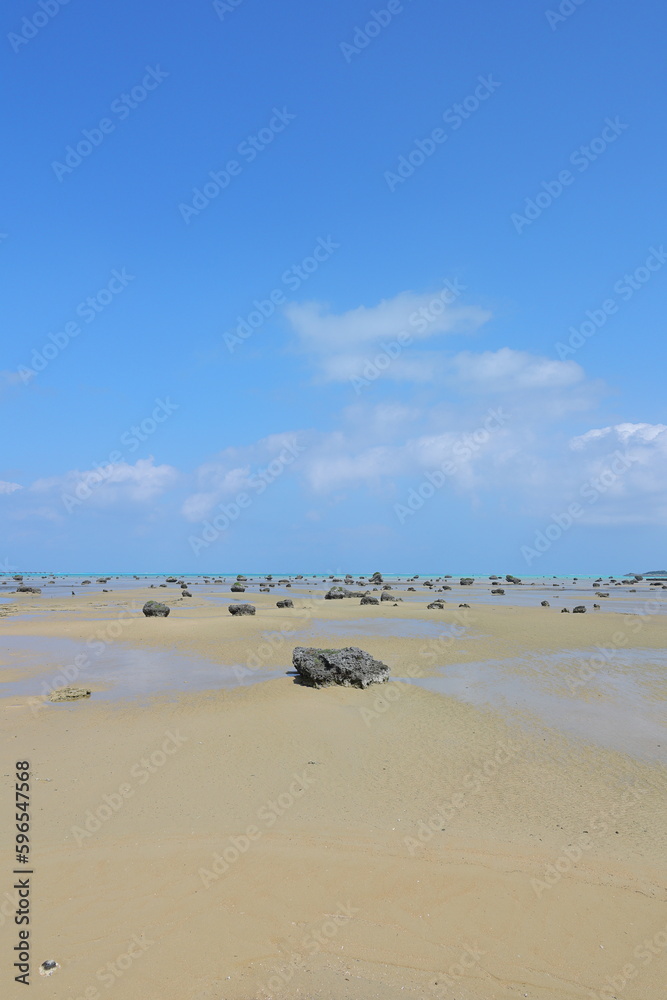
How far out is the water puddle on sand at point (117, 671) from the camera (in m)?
15.6

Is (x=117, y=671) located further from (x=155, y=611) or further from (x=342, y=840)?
(x=155, y=611)

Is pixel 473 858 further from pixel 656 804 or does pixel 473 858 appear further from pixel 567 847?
pixel 656 804

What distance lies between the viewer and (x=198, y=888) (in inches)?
250

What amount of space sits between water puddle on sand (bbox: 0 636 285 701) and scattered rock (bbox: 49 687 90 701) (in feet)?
1.00

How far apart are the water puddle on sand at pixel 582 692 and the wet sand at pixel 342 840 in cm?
12

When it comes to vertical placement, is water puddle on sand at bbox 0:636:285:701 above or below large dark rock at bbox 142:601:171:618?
below

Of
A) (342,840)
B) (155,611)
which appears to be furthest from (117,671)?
(155,611)

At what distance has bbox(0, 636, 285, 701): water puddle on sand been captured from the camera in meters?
15.6

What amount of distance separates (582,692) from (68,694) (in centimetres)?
1333

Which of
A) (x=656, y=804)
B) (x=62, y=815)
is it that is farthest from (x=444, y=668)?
(x=62, y=815)

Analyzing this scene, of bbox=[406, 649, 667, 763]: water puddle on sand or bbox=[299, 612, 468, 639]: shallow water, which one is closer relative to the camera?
bbox=[406, 649, 667, 763]: water puddle on sand

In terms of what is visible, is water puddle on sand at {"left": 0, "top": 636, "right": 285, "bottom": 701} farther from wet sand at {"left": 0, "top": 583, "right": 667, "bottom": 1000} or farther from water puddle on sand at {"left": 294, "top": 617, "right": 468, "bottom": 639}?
water puddle on sand at {"left": 294, "top": 617, "right": 468, "bottom": 639}

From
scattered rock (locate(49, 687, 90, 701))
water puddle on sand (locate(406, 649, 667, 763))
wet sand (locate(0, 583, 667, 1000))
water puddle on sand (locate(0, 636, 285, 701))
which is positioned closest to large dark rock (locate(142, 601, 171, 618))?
water puddle on sand (locate(0, 636, 285, 701))

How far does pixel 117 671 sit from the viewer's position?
18.1 m
